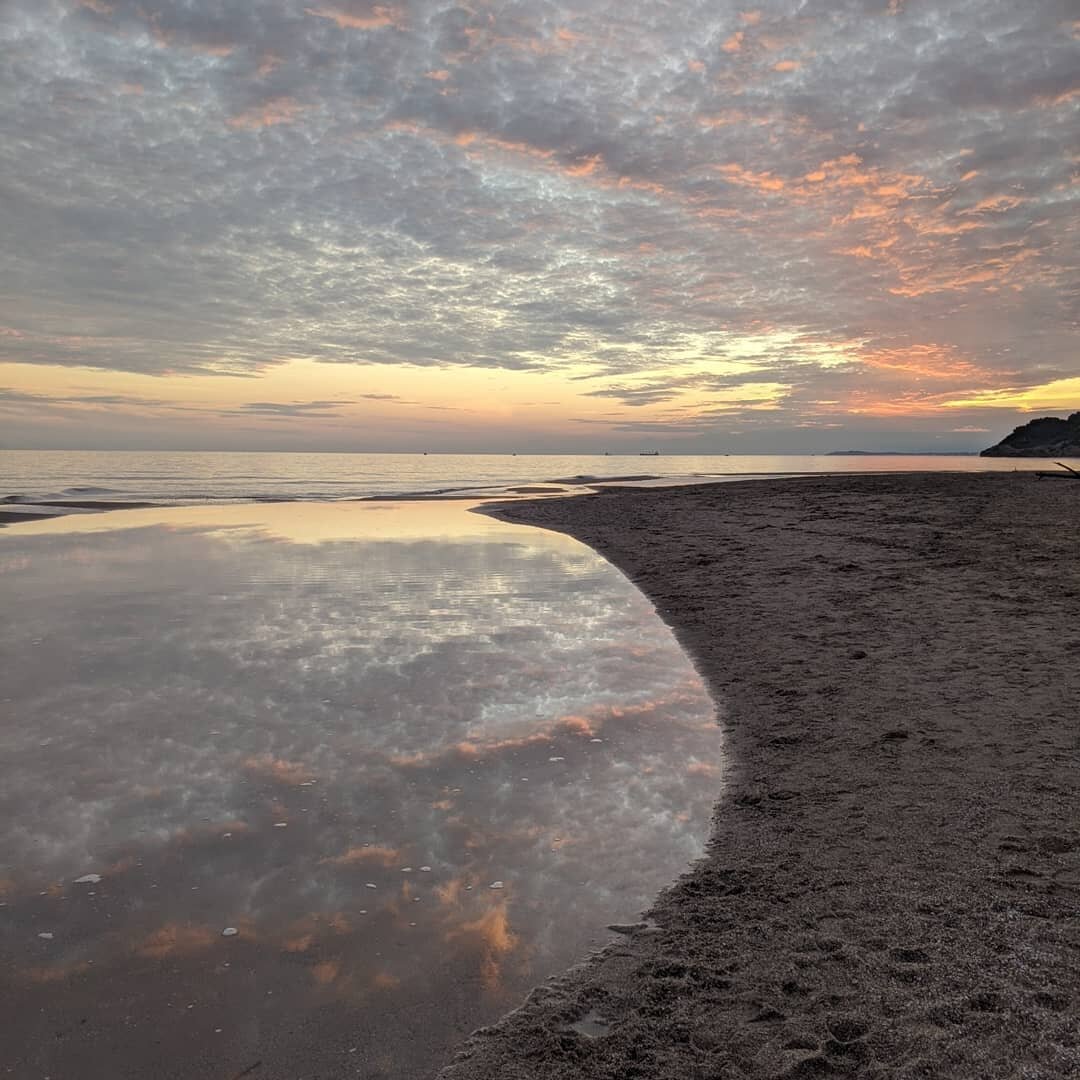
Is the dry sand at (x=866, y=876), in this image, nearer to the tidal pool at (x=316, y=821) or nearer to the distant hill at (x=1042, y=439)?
the tidal pool at (x=316, y=821)

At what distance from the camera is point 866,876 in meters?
4.73

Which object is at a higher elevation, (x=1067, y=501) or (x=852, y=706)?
(x=1067, y=501)

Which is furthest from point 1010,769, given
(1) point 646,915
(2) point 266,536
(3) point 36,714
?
(2) point 266,536

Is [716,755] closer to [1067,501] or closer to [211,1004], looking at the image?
[211,1004]

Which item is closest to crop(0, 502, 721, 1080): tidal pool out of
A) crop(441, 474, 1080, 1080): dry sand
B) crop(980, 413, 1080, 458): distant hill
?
crop(441, 474, 1080, 1080): dry sand

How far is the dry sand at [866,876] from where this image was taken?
3.32m

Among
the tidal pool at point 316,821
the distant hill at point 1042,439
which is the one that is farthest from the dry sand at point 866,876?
the distant hill at point 1042,439

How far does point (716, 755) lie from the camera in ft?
23.0

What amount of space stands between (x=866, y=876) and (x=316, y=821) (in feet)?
12.4

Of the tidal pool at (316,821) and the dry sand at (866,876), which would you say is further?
A: the tidal pool at (316,821)

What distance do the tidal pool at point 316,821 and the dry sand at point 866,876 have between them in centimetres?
39

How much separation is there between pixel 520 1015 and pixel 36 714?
6379 millimetres

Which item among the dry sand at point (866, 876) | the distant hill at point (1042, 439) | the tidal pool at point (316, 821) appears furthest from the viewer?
the distant hill at point (1042, 439)

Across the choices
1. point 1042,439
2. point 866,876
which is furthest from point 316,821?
point 1042,439
